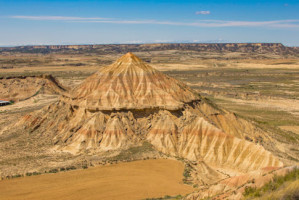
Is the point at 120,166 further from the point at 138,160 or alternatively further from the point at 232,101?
the point at 232,101

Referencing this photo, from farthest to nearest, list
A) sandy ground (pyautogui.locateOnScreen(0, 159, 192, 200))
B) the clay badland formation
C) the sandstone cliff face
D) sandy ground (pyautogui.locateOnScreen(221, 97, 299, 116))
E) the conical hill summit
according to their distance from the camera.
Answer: sandy ground (pyautogui.locateOnScreen(221, 97, 299, 116)) → the conical hill summit → the sandstone cliff face → the clay badland formation → sandy ground (pyautogui.locateOnScreen(0, 159, 192, 200))

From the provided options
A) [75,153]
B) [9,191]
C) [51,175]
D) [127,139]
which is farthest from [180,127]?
[9,191]

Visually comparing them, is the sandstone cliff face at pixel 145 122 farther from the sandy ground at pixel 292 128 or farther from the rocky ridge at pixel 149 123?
the sandy ground at pixel 292 128

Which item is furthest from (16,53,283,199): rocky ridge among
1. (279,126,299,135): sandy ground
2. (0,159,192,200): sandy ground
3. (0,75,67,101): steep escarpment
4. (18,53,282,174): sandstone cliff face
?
(0,75,67,101): steep escarpment

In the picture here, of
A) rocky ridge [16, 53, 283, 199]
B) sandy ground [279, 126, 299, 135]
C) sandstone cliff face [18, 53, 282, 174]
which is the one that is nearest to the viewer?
rocky ridge [16, 53, 283, 199]

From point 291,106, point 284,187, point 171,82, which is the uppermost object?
point 171,82

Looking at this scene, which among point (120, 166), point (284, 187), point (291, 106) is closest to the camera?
point (284, 187)

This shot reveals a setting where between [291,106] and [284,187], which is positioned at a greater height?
[284,187]

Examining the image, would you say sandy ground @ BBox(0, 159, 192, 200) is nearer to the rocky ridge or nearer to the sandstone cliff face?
the rocky ridge

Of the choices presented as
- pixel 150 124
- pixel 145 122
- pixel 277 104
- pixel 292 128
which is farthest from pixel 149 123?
pixel 277 104
